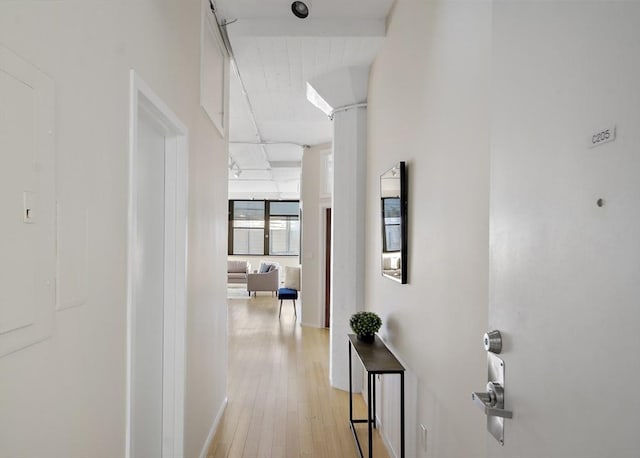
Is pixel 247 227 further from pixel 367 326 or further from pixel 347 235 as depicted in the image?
pixel 367 326

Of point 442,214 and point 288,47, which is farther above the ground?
point 288,47

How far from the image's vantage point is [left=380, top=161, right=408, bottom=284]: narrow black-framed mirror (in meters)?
2.28

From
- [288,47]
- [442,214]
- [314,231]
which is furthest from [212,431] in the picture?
[314,231]

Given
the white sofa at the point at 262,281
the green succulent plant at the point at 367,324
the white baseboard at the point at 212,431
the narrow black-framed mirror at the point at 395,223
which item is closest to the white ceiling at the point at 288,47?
the narrow black-framed mirror at the point at 395,223

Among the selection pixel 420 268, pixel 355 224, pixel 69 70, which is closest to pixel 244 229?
pixel 355 224

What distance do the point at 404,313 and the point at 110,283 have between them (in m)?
1.64

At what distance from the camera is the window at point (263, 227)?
1164 centimetres

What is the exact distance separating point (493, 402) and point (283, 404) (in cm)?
286

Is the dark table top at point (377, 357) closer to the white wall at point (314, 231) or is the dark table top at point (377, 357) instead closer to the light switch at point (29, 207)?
the light switch at point (29, 207)

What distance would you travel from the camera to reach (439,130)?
1773mm

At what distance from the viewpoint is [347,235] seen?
3.81 m

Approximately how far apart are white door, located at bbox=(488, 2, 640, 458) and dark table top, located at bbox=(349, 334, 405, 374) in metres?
1.20

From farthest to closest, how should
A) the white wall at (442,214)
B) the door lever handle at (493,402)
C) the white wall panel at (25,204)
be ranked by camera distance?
Answer: the white wall at (442,214)
the door lever handle at (493,402)
the white wall panel at (25,204)

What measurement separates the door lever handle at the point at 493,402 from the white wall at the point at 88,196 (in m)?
0.99
